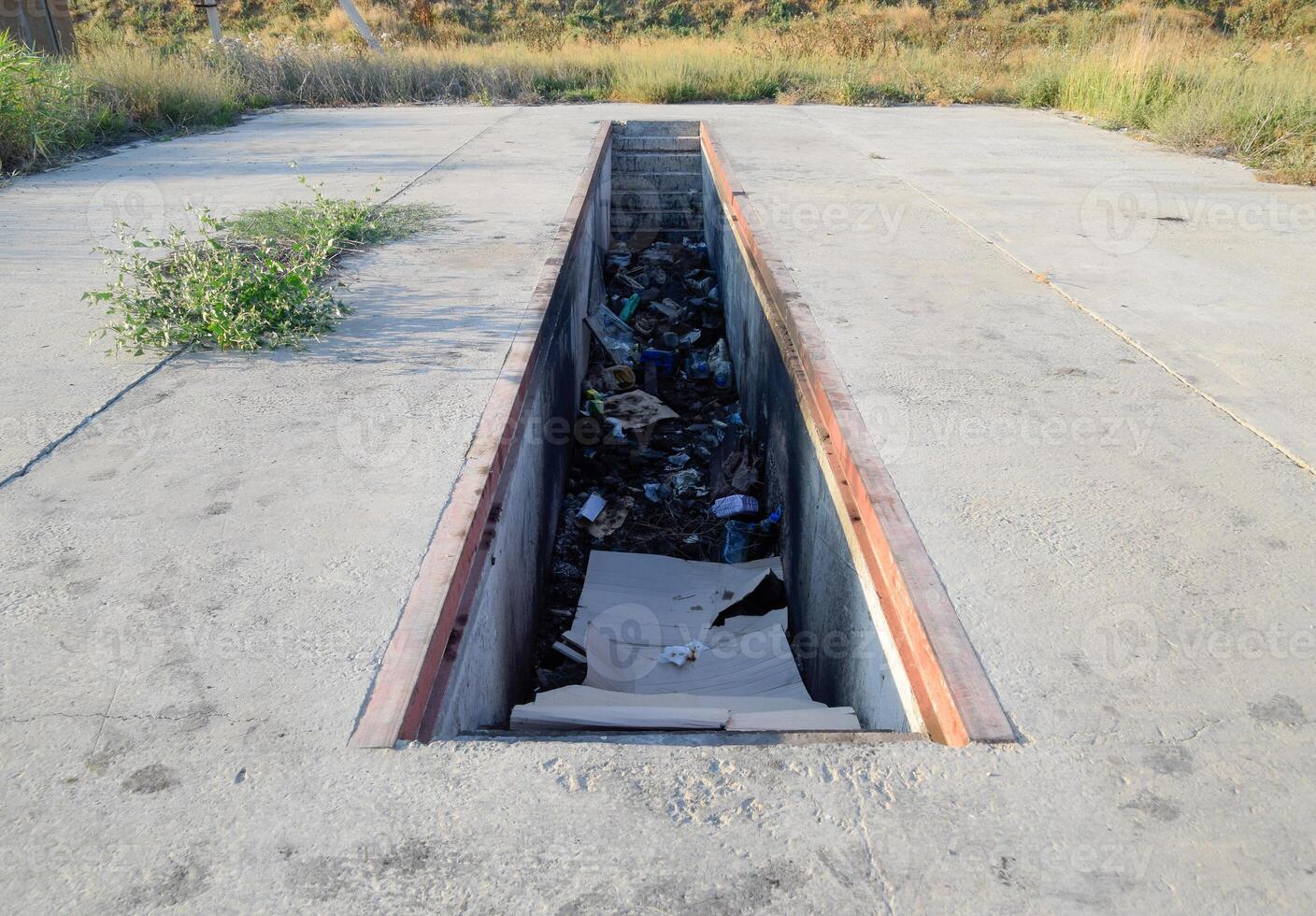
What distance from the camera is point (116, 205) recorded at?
7492 mm

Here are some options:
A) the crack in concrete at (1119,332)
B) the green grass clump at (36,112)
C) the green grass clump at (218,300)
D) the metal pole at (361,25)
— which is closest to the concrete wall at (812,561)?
the crack in concrete at (1119,332)

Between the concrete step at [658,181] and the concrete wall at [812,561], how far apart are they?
5.01 meters

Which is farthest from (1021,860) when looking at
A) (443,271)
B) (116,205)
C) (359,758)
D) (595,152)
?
(595,152)

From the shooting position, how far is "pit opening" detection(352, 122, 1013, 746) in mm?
2674

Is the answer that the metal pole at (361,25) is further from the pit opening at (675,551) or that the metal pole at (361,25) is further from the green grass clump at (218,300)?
the green grass clump at (218,300)

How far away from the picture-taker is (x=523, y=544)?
13.5 feet

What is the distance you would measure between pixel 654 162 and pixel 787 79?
5670 millimetres

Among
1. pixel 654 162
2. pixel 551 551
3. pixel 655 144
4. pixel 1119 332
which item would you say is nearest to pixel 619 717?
pixel 551 551

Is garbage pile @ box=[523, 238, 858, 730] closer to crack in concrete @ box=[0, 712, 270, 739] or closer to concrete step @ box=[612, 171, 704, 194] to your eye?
crack in concrete @ box=[0, 712, 270, 739]

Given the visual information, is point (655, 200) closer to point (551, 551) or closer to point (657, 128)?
point (657, 128)

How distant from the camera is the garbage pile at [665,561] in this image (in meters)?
3.31

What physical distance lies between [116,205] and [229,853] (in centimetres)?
709

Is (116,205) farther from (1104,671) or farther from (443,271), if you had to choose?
(1104,671)

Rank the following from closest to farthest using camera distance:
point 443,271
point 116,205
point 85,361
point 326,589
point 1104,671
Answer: point 1104,671
point 326,589
point 85,361
point 443,271
point 116,205
